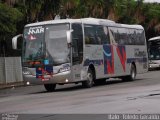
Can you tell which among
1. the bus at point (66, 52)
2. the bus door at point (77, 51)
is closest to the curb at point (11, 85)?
the bus at point (66, 52)

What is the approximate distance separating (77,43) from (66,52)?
3.24 feet

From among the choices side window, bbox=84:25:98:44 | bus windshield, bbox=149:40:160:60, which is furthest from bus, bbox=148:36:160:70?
side window, bbox=84:25:98:44

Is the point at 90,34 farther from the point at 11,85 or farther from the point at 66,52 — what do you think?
the point at 11,85

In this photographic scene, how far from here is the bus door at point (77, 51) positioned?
26.0 meters

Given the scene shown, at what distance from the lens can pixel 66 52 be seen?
84.2 feet

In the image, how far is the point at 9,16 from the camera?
32.8 meters

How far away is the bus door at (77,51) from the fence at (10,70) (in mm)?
11945

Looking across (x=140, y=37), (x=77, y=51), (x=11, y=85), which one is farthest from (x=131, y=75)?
(x=11, y=85)

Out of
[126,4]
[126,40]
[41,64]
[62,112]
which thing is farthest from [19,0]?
[62,112]

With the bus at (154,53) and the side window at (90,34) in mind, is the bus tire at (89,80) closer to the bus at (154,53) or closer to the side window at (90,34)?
the side window at (90,34)

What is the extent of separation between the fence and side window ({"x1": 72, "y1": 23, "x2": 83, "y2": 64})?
1194cm

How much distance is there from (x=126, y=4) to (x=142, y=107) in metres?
37.7

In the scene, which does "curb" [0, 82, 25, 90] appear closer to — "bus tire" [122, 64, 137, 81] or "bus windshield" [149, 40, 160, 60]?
"bus tire" [122, 64, 137, 81]

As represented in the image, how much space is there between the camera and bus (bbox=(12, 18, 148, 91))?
25.6 meters
